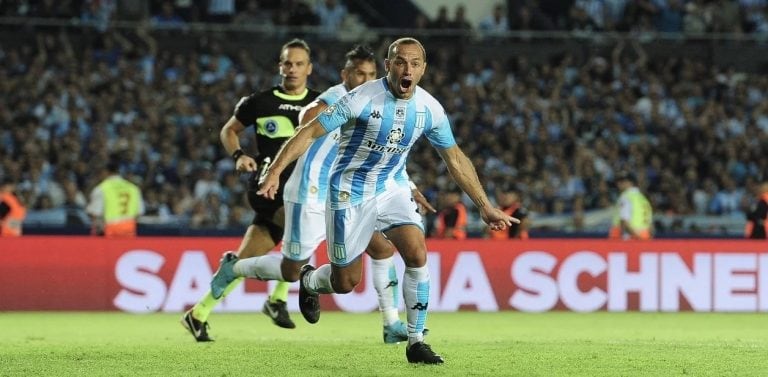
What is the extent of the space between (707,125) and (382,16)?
6.22 metres

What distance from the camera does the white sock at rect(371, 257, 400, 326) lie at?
9953 mm

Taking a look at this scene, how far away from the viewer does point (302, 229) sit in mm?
9922

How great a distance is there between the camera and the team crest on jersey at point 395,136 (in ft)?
26.9

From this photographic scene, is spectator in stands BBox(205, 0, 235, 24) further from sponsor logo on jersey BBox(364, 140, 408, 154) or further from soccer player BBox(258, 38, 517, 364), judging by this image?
sponsor logo on jersey BBox(364, 140, 408, 154)

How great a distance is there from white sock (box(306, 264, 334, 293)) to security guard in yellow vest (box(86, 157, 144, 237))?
7624 millimetres

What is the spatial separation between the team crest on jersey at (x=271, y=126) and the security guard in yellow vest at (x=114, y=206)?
6429 mm

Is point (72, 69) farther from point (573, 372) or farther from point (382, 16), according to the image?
point (573, 372)

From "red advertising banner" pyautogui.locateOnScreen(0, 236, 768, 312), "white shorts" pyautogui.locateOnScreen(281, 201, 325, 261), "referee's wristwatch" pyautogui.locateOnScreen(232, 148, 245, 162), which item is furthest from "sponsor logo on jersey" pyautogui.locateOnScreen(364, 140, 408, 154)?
"red advertising banner" pyautogui.locateOnScreen(0, 236, 768, 312)

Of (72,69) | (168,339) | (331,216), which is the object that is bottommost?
(168,339)

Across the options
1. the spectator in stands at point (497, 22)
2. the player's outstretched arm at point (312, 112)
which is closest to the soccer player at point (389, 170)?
the player's outstretched arm at point (312, 112)

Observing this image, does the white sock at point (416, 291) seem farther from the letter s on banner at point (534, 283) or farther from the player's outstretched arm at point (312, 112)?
the letter s on banner at point (534, 283)

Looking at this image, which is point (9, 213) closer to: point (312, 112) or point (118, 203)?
point (118, 203)

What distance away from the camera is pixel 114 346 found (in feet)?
32.6

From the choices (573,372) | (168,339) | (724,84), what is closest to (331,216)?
(573,372)
